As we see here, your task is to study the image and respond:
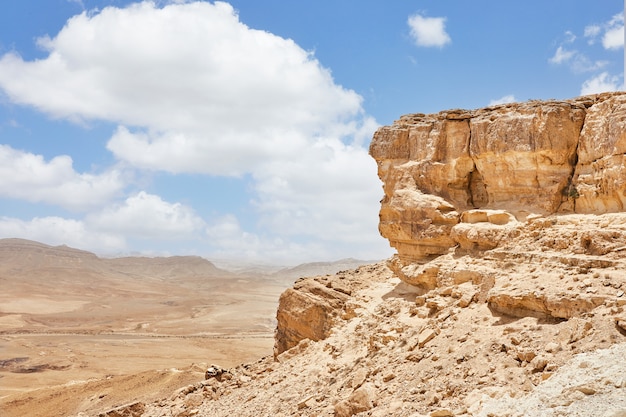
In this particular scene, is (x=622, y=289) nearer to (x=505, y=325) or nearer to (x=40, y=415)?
(x=505, y=325)

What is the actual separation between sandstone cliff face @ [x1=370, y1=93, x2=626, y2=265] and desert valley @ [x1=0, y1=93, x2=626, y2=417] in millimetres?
45

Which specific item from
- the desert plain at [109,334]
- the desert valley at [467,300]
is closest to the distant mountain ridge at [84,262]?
the desert plain at [109,334]

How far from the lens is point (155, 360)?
43.3 metres

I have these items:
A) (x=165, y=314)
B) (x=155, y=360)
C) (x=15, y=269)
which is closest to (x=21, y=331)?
(x=165, y=314)

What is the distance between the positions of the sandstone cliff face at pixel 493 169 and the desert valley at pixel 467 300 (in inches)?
1.8

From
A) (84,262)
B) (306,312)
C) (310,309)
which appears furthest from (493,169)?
(84,262)

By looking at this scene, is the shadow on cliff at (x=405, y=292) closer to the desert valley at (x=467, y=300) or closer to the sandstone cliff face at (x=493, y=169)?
the desert valley at (x=467, y=300)

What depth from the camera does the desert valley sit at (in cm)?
954

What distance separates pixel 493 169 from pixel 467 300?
520cm

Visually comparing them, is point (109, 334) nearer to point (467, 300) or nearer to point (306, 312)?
point (306, 312)

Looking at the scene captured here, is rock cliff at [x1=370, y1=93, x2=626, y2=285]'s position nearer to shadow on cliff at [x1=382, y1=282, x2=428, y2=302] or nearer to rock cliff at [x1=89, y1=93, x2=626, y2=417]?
rock cliff at [x1=89, y1=93, x2=626, y2=417]

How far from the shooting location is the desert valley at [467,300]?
9.54m

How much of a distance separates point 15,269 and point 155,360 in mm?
104299

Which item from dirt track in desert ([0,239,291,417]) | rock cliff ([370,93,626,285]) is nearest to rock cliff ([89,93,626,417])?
rock cliff ([370,93,626,285])
